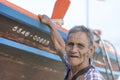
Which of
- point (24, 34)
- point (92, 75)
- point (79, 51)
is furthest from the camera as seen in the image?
point (24, 34)

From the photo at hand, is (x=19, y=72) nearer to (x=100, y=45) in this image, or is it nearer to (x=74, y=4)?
(x=100, y=45)

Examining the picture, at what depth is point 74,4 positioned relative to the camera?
5211mm

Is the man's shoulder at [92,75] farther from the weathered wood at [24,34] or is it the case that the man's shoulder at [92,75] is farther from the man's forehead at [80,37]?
the weathered wood at [24,34]

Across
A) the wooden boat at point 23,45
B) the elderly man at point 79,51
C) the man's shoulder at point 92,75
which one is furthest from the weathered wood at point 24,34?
the man's shoulder at point 92,75

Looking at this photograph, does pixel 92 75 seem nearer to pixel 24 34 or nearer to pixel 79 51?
pixel 79 51

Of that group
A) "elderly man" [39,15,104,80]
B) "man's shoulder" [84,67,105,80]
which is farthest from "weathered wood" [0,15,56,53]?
"man's shoulder" [84,67,105,80]

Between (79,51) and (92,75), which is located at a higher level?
(79,51)

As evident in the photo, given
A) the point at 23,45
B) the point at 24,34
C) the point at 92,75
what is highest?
the point at 24,34

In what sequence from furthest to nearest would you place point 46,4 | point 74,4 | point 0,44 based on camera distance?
point 74,4
point 46,4
point 0,44

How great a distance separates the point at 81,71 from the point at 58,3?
1492 millimetres

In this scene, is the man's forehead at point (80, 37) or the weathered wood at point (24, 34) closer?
the man's forehead at point (80, 37)

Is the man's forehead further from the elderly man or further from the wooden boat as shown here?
the wooden boat

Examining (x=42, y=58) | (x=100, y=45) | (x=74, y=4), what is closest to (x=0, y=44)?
(x=42, y=58)

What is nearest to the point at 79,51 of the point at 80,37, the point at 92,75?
the point at 80,37
